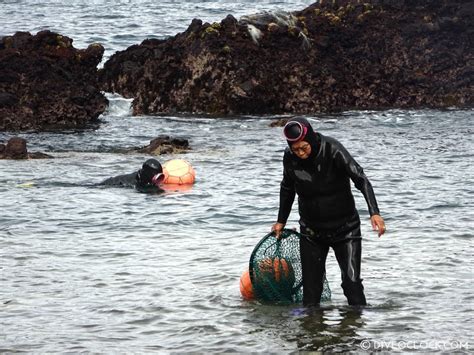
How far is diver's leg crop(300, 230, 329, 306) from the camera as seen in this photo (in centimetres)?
1047

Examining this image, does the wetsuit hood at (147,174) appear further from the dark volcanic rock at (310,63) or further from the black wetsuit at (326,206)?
the dark volcanic rock at (310,63)

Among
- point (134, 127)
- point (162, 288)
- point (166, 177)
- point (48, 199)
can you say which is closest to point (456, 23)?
point (134, 127)

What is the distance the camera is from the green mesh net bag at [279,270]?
36.0 feet

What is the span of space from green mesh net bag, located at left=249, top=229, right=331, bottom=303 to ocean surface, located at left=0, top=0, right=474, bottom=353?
0.23m

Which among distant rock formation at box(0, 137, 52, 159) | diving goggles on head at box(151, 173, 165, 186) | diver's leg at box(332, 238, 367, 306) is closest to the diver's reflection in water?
diver's leg at box(332, 238, 367, 306)

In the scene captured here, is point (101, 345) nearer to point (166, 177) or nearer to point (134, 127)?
point (166, 177)

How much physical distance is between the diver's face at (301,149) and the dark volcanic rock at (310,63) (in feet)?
66.7

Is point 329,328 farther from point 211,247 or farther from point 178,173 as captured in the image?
point 178,173

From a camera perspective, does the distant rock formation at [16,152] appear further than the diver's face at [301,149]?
Yes

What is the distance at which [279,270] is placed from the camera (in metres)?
11.0

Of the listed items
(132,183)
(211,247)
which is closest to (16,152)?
(132,183)

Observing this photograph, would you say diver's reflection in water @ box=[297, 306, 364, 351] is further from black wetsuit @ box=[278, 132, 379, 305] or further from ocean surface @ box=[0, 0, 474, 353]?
black wetsuit @ box=[278, 132, 379, 305]

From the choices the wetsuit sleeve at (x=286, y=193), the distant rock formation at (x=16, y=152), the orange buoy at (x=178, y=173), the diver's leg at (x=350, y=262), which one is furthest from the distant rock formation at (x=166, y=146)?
the diver's leg at (x=350, y=262)

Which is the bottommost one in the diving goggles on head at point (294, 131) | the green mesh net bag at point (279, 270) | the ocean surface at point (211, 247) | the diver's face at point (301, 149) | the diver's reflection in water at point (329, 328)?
the ocean surface at point (211, 247)
